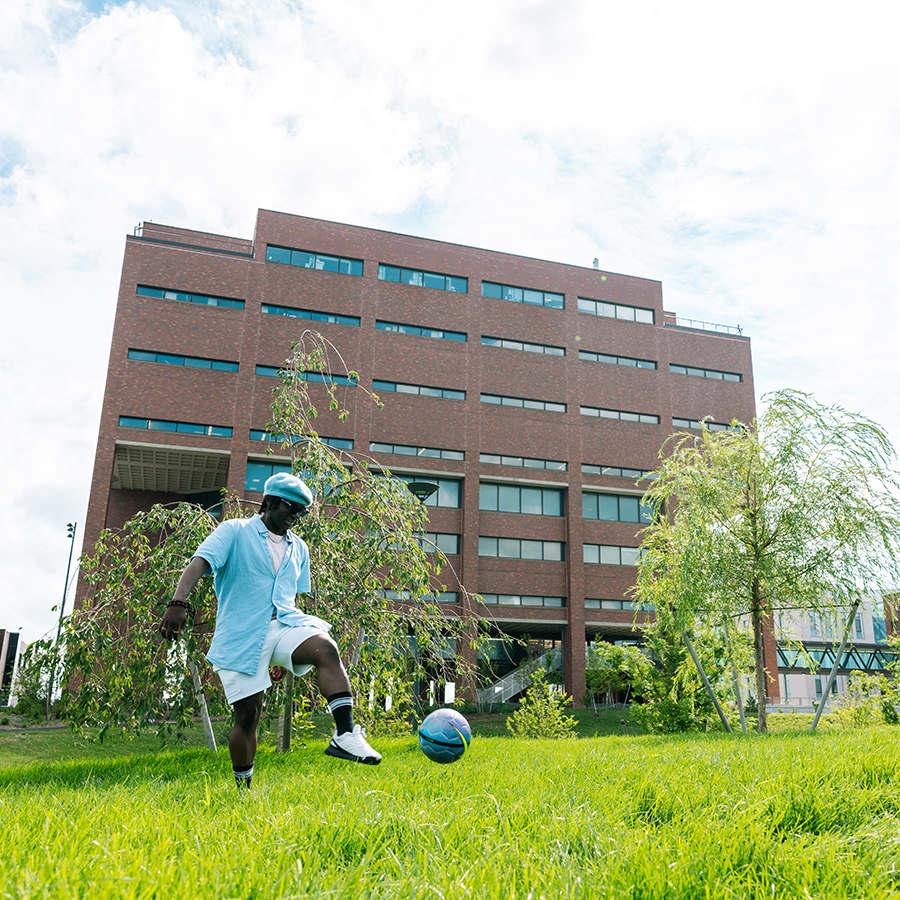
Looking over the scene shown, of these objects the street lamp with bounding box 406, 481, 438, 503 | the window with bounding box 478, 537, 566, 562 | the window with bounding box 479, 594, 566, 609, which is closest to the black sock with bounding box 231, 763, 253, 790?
the street lamp with bounding box 406, 481, 438, 503

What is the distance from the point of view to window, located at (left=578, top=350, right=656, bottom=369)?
136 feet

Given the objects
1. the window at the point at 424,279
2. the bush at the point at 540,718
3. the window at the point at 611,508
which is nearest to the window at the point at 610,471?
the window at the point at 611,508

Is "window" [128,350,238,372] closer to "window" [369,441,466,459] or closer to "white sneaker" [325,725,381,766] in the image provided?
"window" [369,441,466,459]

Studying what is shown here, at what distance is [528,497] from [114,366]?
20987 mm

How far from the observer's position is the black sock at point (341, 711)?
408 centimetres

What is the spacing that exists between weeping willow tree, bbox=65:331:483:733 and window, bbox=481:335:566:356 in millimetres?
30100

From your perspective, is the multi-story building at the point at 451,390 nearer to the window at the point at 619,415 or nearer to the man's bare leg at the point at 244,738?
the window at the point at 619,415

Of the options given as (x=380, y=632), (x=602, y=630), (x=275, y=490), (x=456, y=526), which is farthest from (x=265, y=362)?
(x=275, y=490)

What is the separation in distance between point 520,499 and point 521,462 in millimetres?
1939

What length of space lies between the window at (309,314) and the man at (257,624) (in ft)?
110

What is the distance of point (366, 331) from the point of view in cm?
3772

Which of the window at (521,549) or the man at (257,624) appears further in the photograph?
the window at (521,549)

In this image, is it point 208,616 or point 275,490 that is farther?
point 208,616

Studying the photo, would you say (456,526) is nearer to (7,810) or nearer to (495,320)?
(495,320)
